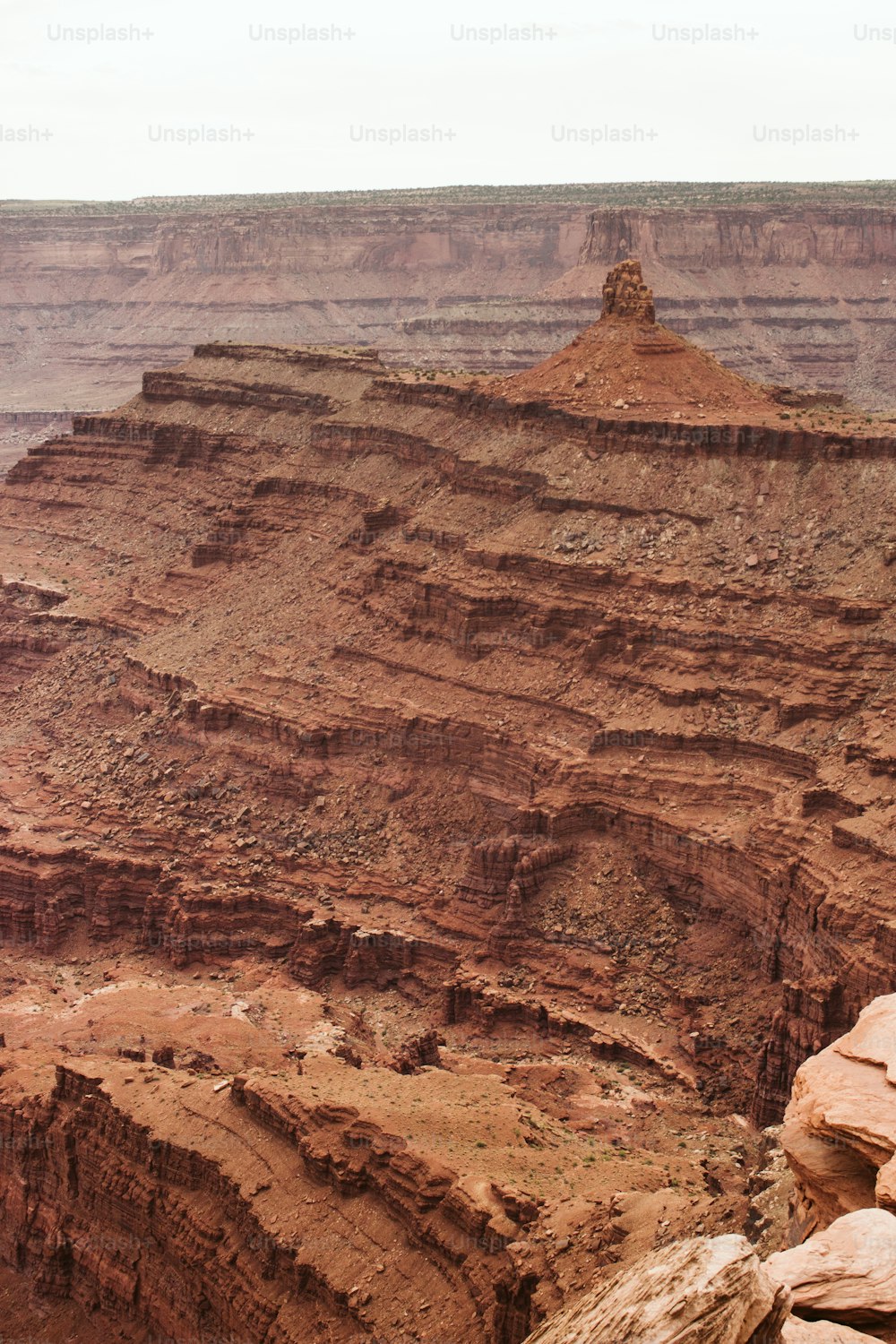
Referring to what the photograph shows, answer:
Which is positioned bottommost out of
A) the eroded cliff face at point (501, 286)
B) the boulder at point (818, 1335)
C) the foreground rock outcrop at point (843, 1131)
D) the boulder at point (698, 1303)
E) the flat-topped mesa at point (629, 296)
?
the boulder at point (818, 1335)

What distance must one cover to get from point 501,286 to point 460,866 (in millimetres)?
138828

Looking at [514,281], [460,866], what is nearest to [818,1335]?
[460,866]

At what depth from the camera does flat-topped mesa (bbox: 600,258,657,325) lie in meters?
71.2

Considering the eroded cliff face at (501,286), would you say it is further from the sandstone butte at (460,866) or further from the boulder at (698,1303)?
the boulder at (698,1303)

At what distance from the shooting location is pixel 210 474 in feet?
287

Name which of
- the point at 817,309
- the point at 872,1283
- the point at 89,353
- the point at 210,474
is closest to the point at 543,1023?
the point at 872,1283

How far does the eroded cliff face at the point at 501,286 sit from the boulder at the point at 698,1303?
134302 mm

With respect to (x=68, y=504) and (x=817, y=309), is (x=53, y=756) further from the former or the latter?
(x=817, y=309)

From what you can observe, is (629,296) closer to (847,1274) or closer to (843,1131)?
(843,1131)

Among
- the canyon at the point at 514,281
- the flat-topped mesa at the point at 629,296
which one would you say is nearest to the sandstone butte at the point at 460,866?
the flat-topped mesa at the point at 629,296

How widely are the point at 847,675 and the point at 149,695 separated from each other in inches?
1158

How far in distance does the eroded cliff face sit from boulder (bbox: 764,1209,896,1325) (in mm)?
132795

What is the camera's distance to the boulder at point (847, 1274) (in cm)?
1981

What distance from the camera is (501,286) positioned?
620 feet
